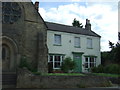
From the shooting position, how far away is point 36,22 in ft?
85.7

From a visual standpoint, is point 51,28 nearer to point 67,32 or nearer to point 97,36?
point 67,32

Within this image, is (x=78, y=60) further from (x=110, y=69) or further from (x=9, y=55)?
(x=9, y=55)

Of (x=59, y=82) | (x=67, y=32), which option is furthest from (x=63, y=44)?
(x=59, y=82)

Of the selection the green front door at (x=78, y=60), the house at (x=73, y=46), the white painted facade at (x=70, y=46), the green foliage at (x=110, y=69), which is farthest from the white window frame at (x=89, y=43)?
the green foliage at (x=110, y=69)

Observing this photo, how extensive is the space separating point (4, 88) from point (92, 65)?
20.8 m

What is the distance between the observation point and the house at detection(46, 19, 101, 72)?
104 feet

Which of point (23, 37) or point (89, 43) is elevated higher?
point (23, 37)

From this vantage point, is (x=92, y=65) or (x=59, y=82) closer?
(x=59, y=82)

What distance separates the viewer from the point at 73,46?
34.4 m

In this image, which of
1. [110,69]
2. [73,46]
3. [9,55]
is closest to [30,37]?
[9,55]

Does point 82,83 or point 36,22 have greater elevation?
point 36,22

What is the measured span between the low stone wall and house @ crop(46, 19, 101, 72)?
9.69 meters

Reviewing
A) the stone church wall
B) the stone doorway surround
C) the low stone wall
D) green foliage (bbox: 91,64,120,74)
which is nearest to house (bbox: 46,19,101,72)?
green foliage (bbox: 91,64,120,74)

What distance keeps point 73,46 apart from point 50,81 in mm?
14682
